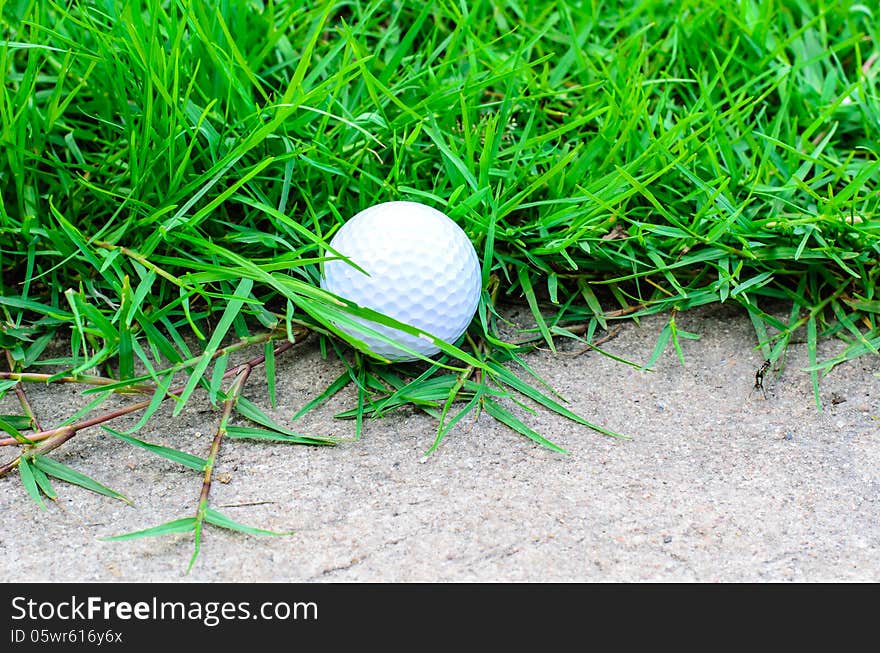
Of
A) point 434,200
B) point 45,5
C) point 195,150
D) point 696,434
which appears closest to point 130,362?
point 195,150

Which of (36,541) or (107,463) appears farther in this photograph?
(107,463)

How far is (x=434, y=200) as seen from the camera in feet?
5.04

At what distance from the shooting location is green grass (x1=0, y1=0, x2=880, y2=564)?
1412mm

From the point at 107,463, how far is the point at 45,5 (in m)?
0.81

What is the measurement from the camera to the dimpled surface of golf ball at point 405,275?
1.36 m

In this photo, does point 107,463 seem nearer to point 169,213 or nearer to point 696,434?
point 169,213

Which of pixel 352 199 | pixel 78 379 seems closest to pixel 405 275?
pixel 352 199

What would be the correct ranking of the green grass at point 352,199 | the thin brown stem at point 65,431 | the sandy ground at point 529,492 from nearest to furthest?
the sandy ground at point 529,492, the thin brown stem at point 65,431, the green grass at point 352,199

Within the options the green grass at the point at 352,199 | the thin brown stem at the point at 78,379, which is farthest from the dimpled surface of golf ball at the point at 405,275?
the thin brown stem at the point at 78,379

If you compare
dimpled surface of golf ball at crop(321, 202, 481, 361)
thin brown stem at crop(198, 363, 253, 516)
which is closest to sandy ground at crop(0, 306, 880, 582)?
thin brown stem at crop(198, 363, 253, 516)

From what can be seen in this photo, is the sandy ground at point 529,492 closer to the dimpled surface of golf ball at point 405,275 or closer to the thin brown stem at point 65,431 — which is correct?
the thin brown stem at point 65,431

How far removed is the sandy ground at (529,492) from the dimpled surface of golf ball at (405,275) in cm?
14

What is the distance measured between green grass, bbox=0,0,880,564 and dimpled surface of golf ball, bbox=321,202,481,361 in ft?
0.22

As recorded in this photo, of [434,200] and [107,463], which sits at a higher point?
[434,200]
